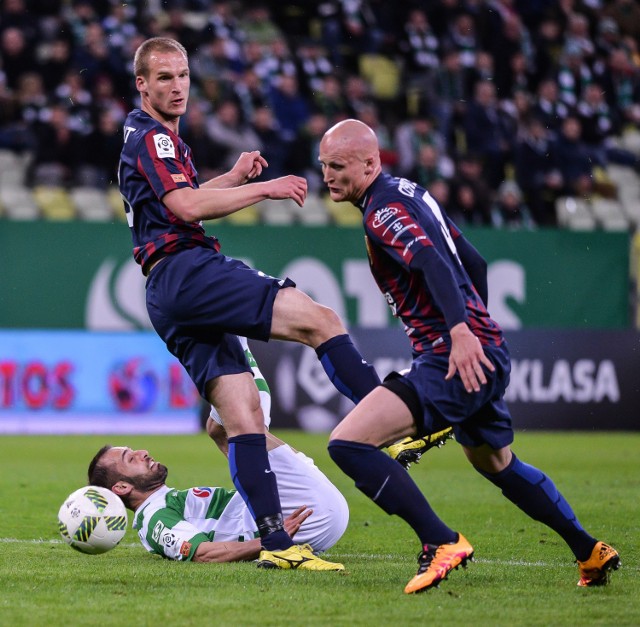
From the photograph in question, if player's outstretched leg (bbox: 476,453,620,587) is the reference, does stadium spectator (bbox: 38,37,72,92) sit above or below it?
below

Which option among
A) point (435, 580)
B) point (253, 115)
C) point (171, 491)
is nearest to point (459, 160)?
point (253, 115)

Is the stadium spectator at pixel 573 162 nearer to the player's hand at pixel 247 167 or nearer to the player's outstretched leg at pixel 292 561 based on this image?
the player's hand at pixel 247 167

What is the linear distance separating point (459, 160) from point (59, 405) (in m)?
6.51

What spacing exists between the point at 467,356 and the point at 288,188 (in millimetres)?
1162

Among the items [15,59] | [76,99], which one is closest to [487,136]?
[76,99]

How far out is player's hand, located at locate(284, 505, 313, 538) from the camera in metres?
5.53

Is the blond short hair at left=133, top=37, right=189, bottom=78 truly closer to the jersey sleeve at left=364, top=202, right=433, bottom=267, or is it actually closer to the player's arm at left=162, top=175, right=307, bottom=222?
the player's arm at left=162, top=175, right=307, bottom=222

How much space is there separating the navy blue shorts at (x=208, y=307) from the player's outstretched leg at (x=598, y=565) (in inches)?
63.5

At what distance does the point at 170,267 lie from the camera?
17.7 ft

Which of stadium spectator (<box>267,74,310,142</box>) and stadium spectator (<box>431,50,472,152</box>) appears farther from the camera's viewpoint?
stadium spectator (<box>431,50,472,152</box>)

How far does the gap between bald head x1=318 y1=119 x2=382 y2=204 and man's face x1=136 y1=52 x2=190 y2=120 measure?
2.99ft

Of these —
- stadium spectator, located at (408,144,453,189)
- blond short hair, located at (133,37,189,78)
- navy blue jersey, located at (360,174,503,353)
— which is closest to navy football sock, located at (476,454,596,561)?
navy blue jersey, located at (360,174,503,353)

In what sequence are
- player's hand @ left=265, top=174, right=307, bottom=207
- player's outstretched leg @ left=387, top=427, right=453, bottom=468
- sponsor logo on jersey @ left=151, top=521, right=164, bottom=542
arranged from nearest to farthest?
player's hand @ left=265, top=174, right=307, bottom=207, player's outstretched leg @ left=387, top=427, right=453, bottom=468, sponsor logo on jersey @ left=151, top=521, right=164, bottom=542

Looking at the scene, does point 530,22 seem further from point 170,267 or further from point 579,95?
point 170,267
